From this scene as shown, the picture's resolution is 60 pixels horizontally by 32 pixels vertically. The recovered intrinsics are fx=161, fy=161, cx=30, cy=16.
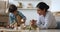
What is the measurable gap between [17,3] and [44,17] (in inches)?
111

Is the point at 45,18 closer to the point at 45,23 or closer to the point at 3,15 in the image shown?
the point at 45,23

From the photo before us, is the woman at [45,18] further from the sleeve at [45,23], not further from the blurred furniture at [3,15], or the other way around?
the blurred furniture at [3,15]

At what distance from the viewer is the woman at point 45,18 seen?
2.30m

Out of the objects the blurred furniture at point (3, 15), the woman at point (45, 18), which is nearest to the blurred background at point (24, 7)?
the blurred furniture at point (3, 15)

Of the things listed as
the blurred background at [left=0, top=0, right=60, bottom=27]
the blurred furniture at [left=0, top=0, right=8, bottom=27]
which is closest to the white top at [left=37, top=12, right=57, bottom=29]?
the blurred background at [left=0, top=0, right=60, bottom=27]

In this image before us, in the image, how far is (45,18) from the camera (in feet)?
7.84

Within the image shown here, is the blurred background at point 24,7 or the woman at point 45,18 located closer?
Answer: the woman at point 45,18

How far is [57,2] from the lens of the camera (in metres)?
4.69

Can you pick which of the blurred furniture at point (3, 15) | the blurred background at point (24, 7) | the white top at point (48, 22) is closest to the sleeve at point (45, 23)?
the white top at point (48, 22)

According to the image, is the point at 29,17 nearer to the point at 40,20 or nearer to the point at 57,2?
the point at 57,2

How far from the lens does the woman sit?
230 centimetres

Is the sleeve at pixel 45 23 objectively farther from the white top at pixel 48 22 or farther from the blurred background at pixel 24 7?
the blurred background at pixel 24 7

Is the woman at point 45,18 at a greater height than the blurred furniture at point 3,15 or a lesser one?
greater

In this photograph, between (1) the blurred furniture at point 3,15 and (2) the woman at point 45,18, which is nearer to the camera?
(2) the woman at point 45,18
